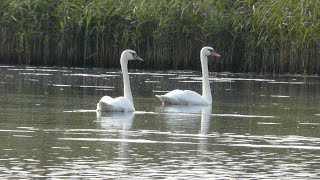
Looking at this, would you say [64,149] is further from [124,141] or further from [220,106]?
[220,106]

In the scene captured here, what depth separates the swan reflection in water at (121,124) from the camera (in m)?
12.5

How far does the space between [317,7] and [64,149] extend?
1755 centimetres

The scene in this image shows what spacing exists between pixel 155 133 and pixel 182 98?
5.38 m

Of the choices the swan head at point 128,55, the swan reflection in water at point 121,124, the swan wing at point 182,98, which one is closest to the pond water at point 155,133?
the swan reflection in water at point 121,124

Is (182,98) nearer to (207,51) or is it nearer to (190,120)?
(207,51)

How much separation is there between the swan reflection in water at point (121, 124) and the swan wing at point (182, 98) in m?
2.33

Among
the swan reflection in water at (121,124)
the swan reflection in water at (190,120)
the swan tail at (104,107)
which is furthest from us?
the swan tail at (104,107)

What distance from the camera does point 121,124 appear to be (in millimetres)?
15422

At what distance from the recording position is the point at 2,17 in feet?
98.7

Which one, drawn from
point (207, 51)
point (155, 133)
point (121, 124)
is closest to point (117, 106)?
point (121, 124)

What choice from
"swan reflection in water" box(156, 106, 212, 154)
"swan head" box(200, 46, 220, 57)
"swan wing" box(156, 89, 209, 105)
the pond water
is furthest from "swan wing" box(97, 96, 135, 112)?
"swan head" box(200, 46, 220, 57)

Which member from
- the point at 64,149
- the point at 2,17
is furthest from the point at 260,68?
the point at 64,149

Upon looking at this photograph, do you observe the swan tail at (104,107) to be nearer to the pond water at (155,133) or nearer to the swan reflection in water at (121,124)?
the swan reflection in water at (121,124)

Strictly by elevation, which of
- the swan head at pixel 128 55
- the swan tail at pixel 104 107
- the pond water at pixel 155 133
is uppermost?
the swan head at pixel 128 55
